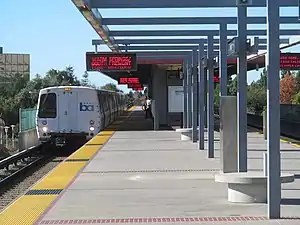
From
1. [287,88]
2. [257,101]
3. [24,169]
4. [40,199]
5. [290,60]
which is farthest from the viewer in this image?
[287,88]

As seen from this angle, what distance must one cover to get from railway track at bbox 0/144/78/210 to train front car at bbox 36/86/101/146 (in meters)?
1.04

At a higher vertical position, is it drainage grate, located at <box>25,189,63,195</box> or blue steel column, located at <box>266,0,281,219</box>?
blue steel column, located at <box>266,0,281,219</box>

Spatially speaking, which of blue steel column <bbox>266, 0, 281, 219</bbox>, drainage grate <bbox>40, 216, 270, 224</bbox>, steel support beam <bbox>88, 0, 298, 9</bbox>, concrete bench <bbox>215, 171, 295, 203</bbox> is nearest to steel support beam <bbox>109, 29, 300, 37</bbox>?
steel support beam <bbox>88, 0, 298, 9</bbox>

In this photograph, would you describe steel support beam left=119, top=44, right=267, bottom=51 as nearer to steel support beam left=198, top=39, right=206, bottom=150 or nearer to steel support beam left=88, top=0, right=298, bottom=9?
steel support beam left=198, top=39, right=206, bottom=150

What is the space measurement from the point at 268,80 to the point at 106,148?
1280 cm

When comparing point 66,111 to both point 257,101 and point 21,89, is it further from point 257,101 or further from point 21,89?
point 21,89

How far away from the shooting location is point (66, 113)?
26703mm

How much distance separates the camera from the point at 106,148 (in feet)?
67.2

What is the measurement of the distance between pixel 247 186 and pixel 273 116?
1.60m

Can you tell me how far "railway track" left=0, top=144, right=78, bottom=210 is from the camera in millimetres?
16236

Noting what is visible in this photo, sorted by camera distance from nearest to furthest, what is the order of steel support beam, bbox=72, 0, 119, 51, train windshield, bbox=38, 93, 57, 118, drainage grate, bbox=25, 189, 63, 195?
drainage grate, bbox=25, 189, 63, 195
steel support beam, bbox=72, 0, 119, 51
train windshield, bbox=38, 93, 57, 118

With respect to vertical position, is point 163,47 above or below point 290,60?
above

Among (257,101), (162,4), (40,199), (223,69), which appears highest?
(162,4)

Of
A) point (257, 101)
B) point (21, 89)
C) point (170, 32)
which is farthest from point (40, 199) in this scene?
point (21, 89)
